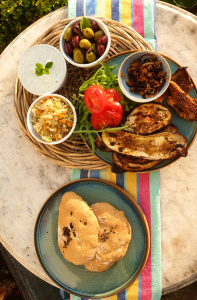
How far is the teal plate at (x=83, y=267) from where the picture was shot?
209 cm

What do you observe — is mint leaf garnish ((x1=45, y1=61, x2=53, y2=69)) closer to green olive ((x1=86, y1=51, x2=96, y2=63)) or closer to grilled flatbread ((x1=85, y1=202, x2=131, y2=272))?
green olive ((x1=86, y1=51, x2=96, y2=63))

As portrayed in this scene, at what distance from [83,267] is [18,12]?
2556mm

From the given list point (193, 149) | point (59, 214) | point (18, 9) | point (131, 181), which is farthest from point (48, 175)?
point (18, 9)

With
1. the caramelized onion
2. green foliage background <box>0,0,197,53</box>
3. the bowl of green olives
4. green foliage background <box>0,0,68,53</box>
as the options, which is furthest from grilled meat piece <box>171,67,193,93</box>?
green foliage background <box>0,0,68,53</box>

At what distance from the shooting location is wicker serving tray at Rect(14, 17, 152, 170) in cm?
217

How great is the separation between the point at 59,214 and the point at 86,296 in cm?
65

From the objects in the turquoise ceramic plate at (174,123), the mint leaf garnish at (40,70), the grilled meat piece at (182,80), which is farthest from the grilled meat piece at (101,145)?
the mint leaf garnish at (40,70)

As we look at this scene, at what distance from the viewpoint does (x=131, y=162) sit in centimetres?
201

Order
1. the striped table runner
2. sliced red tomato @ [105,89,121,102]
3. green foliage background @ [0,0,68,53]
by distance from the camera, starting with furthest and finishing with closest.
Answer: green foliage background @ [0,0,68,53] → the striped table runner → sliced red tomato @ [105,89,121,102]

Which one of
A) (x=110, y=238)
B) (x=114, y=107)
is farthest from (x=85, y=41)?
(x=110, y=238)

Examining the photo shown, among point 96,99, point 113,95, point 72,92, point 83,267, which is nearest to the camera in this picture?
point 96,99

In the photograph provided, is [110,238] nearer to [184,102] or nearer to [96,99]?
[96,99]

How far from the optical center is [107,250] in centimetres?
200

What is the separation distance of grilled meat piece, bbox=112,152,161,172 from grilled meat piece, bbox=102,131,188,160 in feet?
0.26
